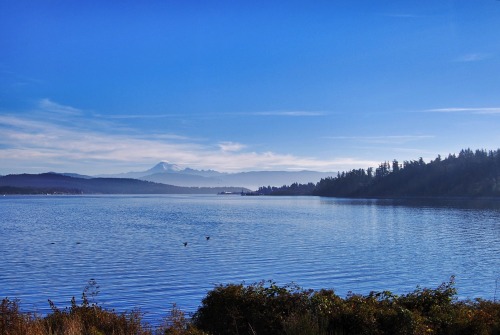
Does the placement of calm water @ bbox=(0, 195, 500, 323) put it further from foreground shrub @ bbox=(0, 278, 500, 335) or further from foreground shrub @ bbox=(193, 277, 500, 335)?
foreground shrub @ bbox=(193, 277, 500, 335)

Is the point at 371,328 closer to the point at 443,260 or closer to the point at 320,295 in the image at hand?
the point at 320,295

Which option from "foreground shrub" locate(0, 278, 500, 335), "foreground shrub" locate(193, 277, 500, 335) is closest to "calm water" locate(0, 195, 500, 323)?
"foreground shrub" locate(0, 278, 500, 335)

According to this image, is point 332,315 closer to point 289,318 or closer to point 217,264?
point 289,318

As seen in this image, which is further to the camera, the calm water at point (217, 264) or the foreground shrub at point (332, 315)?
the calm water at point (217, 264)

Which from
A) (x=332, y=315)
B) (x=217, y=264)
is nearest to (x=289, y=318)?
(x=332, y=315)

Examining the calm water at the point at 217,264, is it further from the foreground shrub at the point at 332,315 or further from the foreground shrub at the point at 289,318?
the foreground shrub at the point at 332,315

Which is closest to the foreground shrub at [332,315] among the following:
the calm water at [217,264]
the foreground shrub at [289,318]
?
the foreground shrub at [289,318]

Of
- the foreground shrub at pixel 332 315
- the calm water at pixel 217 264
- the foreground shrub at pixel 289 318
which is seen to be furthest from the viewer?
the calm water at pixel 217 264

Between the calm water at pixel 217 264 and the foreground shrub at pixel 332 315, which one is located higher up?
the foreground shrub at pixel 332 315

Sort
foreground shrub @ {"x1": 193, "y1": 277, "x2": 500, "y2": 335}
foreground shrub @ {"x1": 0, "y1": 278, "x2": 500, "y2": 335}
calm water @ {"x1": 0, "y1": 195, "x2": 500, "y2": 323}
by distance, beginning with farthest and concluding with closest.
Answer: calm water @ {"x1": 0, "y1": 195, "x2": 500, "y2": 323}, foreground shrub @ {"x1": 193, "y1": 277, "x2": 500, "y2": 335}, foreground shrub @ {"x1": 0, "y1": 278, "x2": 500, "y2": 335}

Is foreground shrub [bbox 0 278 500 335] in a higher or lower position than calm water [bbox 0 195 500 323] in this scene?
higher

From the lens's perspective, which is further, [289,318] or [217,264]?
[217,264]

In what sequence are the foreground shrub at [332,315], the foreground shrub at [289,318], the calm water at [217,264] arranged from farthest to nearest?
the calm water at [217,264], the foreground shrub at [332,315], the foreground shrub at [289,318]

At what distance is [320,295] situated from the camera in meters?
16.9
